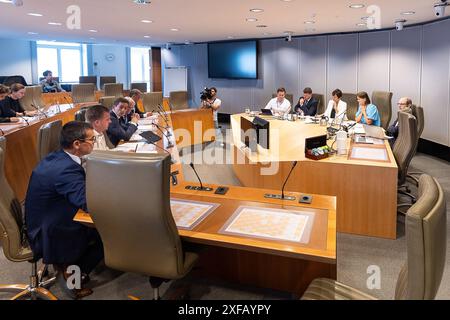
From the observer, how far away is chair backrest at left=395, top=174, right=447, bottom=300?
119cm

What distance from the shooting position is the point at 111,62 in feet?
46.4

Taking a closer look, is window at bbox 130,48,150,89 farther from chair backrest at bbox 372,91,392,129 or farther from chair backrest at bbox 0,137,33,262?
chair backrest at bbox 0,137,33,262

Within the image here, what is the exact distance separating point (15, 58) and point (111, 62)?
3.48 m

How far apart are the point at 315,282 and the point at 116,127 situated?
10.7 feet

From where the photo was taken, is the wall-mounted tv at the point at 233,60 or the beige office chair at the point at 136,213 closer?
the beige office chair at the point at 136,213

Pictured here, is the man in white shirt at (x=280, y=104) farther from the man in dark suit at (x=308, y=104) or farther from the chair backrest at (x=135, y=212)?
the chair backrest at (x=135, y=212)

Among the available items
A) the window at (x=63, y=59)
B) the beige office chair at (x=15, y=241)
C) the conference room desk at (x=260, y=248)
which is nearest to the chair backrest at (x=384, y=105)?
the conference room desk at (x=260, y=248)

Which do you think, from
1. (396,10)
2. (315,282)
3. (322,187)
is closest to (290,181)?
(322,187)

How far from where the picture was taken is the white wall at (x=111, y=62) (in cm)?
1374

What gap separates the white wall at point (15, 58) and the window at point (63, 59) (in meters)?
0.62

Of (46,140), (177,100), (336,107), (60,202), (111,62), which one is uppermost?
(111,62)

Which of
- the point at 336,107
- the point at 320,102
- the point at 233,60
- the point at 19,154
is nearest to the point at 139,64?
the point at 233,60

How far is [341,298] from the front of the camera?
5.53 ft

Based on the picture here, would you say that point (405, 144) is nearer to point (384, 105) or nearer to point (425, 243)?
point (425, 243)
